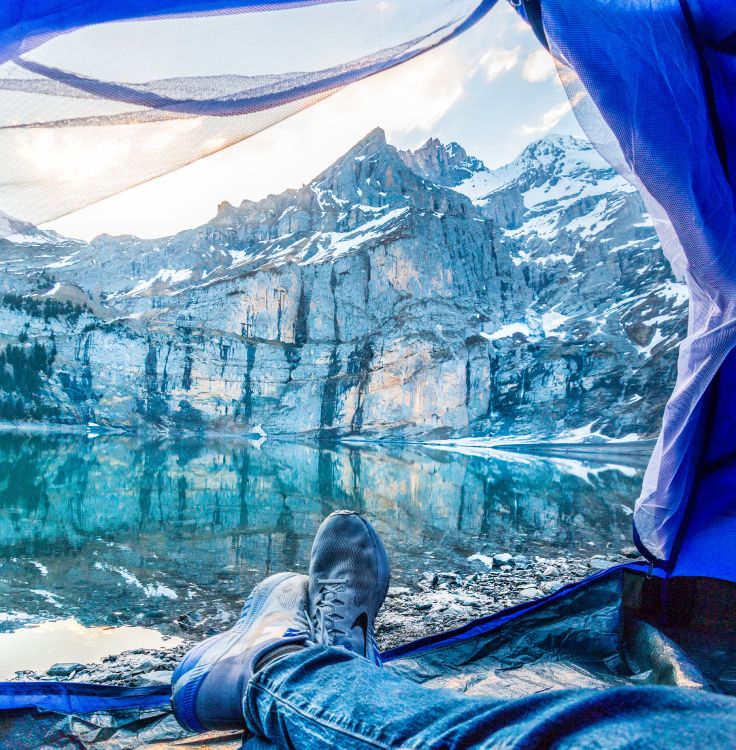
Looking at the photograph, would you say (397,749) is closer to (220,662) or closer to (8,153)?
(220,662)

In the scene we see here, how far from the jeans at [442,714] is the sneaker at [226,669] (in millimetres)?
122

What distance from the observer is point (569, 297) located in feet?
202

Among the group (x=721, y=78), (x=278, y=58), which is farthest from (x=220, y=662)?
(x=721, y=78)

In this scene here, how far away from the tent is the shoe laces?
31 cm

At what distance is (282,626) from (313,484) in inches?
374

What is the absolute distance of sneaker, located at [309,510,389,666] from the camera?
123 cm

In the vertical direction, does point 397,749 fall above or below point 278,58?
below

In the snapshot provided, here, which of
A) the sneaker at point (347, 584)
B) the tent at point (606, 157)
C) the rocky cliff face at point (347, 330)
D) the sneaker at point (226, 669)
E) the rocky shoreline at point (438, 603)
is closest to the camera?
the sneaker at point (226, 669)

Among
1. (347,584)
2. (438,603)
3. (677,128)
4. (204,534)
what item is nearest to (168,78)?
(677,128)

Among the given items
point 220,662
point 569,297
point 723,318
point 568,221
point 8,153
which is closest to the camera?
point 220,662

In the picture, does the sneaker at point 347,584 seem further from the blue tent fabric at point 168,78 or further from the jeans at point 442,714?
the blue tent fabric at point 168,78

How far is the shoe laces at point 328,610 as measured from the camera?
47.1 inches

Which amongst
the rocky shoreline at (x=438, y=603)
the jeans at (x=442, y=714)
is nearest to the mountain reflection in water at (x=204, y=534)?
the rocky shoreline at (x=438, y=603)

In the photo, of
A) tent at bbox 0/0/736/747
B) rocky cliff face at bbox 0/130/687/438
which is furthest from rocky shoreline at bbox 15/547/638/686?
rocky cliff face at bbox 0/130/687/438
